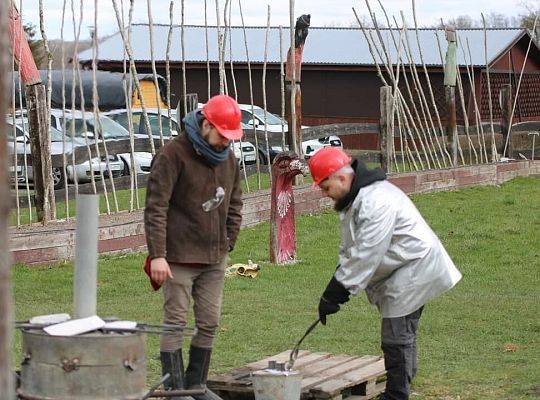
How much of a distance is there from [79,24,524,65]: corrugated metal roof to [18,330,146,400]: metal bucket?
1145 inches

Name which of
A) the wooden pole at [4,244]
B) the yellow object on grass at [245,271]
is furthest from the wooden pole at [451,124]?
the wooden pole at [4,244]

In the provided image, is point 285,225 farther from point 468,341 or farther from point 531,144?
point 531,144

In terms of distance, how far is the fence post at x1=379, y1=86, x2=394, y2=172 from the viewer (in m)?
17.1

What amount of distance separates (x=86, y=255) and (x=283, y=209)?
690cm

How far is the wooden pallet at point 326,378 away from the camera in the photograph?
6480 mm

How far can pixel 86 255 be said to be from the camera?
4.98 meters

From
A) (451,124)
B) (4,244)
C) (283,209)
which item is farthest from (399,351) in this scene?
(451,124)

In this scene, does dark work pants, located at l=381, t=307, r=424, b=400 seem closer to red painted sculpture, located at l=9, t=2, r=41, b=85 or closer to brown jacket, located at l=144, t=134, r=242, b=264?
brown jacket, located at l=144, t=134, r=242, b=264

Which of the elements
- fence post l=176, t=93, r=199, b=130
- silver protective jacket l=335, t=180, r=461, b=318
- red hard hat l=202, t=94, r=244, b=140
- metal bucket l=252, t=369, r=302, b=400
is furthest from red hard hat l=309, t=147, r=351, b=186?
fence post l=176, t=93, r=199, b=130

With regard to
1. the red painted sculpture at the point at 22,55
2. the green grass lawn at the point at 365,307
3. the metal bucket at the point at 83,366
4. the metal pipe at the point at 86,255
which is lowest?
the green grass lawn at the point at 365,307

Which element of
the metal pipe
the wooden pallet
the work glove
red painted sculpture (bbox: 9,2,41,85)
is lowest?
the wooden pallet

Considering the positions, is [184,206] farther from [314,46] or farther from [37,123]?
[314,46]

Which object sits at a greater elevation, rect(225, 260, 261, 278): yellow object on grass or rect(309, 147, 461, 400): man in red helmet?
rect(309, 147, 461, 400): man in red helmet

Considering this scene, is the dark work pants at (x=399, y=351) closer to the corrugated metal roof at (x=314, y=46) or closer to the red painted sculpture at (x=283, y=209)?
the red painted sculpture at (x=283, y=209)
